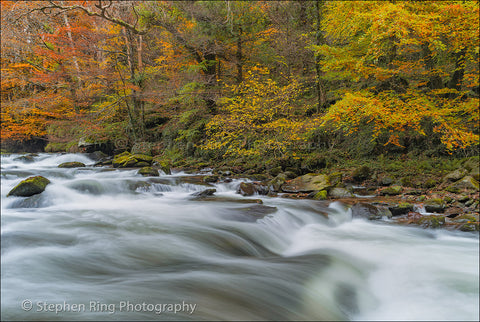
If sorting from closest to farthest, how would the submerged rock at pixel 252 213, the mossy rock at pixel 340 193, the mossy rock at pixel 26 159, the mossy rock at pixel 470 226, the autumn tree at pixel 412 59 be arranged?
1. the mossy rock at pixel 470 226
2. the submerged rock at pixel 252 213
3. the autumn tree at pixel 412 59
4. the mossy rock at pixel 340 193
5. the mossy rock at pixel 26 159

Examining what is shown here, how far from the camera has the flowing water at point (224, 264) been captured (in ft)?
7.97

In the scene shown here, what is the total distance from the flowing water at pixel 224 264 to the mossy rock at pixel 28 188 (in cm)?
15

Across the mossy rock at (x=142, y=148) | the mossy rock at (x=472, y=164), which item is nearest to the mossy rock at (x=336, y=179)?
the mossy rock at (x=472, y=164)

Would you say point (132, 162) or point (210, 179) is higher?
point (132, 162)

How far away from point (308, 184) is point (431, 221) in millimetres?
3309

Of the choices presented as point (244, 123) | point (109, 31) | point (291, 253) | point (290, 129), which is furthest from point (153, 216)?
point (109, 31)

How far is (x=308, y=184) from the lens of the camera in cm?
→ 772

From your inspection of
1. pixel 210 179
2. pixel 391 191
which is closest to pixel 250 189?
pixel 210 179

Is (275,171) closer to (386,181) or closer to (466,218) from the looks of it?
(386,181)

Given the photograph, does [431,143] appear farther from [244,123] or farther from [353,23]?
[244,123]

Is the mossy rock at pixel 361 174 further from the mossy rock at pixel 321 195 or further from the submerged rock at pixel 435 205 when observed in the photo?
the submerged rock at pixel 435 205

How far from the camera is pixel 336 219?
559 centimetres

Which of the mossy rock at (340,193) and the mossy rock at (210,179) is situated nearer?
the mossy rock at (340,193)

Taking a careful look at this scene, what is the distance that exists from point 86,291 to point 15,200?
4397 millimetres
